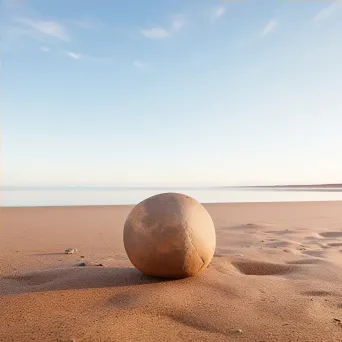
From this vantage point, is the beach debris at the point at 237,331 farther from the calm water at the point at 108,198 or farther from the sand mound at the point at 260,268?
the calm water at the point at 108,198

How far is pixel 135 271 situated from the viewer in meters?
4.89

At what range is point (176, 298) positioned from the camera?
3.76 m

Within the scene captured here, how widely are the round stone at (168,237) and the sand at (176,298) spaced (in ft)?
0.61

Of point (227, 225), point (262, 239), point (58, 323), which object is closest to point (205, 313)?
point (58, 323)

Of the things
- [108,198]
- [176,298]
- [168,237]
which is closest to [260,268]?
[168,237]

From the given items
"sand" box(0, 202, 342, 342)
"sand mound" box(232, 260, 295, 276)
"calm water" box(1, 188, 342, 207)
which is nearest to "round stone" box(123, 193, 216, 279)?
"sand" box(0, 202, 342, 342)

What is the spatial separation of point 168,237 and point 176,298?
688mm

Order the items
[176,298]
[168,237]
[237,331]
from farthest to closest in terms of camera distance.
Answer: [168,237] → [176,298] → [237,331]

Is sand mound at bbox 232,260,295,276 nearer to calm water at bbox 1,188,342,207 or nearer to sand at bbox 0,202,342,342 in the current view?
sand at bbox 0,202,342,342

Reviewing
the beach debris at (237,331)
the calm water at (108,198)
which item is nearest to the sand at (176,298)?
the beach debris at (237,331)

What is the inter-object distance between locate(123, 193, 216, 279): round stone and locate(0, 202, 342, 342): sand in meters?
0.19

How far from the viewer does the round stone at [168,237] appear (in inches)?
166

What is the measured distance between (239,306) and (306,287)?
1155mm

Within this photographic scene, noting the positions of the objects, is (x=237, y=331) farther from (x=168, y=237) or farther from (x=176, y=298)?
(x=168, y=237)
